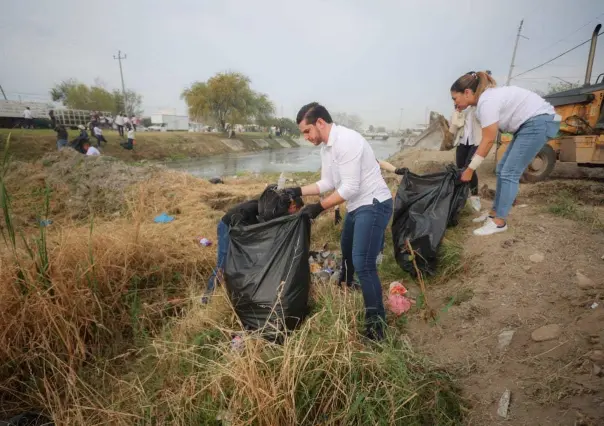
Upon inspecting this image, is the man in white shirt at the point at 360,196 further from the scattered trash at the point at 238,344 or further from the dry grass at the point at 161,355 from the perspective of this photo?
the scattered trash at the point at 238,344

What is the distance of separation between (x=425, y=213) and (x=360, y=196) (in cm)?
97

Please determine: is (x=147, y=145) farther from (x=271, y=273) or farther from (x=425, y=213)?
(x=271, y=273)

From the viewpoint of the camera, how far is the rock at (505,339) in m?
1.75

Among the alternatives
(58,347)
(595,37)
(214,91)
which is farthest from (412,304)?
(214,91)

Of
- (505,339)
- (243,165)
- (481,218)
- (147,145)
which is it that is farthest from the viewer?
(147,145)

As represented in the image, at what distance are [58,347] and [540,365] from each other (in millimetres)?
2678

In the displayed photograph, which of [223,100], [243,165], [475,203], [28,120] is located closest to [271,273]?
[475,203]

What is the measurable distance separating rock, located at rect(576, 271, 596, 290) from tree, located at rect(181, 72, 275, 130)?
107ft

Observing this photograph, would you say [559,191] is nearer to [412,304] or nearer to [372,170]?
[412,304]

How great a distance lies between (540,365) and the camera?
151 centimetres

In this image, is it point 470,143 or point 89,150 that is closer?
point 470,143

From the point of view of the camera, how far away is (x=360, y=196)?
6.75 feet

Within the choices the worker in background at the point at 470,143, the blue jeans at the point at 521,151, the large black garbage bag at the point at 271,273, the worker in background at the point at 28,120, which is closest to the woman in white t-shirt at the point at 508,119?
the blue jeans at the point at 521,151

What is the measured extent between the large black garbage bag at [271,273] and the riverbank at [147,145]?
29.9ft
